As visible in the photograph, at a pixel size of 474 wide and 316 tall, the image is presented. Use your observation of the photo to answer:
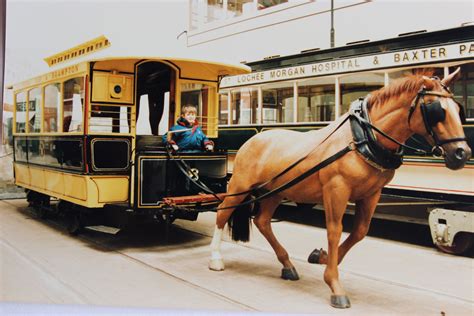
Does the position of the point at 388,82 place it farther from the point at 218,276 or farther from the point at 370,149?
the point at 218,276

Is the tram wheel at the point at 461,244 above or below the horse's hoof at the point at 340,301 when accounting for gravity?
above

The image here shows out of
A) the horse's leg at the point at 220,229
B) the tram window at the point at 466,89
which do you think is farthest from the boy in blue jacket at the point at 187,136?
the tram window at the point at 466,89

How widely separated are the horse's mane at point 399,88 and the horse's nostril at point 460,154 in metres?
0.35

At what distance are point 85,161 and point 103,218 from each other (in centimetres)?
63

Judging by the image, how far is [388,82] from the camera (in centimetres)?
290

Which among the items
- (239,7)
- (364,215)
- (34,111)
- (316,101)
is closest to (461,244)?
(364,215)

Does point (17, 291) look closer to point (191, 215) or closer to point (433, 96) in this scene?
point (191, 215)

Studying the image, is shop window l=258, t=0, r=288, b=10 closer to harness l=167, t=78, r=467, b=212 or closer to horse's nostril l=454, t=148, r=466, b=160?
harness l=167, t=78, r=467, b=212

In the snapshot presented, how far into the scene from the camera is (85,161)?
12.1 feet

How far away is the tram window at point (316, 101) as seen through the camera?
11.0 ft

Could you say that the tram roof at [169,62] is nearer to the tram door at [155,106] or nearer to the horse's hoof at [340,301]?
the tram door at [155,106]

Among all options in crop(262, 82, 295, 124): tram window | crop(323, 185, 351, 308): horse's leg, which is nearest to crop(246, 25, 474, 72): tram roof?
crop(262, 82, 295, 124): tram window

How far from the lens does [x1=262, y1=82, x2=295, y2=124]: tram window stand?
12.0 ft

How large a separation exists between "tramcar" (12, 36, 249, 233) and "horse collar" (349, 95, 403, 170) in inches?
57.6
